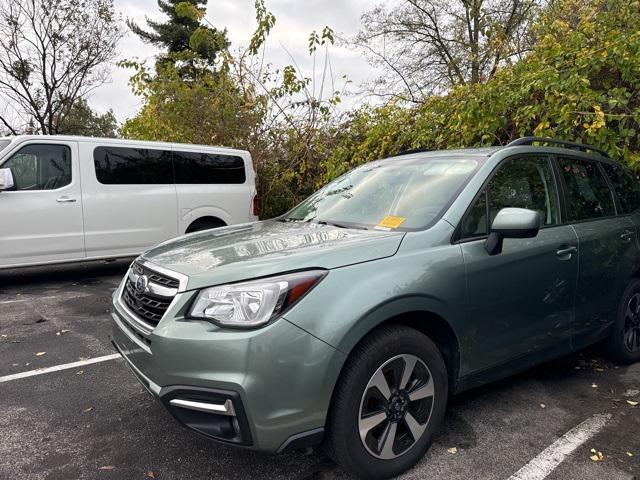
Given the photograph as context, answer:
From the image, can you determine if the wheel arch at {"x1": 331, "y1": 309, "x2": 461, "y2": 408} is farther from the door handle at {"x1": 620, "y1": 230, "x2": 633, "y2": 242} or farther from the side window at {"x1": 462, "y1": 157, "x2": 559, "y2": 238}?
the door handle at {"x1": 620, "y1": 230, "x2": 633, "y2": 242}

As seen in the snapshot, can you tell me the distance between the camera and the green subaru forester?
6.39 feet

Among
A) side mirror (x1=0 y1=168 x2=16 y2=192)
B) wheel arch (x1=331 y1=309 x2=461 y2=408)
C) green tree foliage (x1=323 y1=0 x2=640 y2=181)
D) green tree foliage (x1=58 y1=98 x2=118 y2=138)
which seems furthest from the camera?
green tree foliage (x1=58 y1=98 x2=118 y2=138)

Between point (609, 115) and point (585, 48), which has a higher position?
point (585, 48)

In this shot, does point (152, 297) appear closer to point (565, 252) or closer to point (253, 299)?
point (253, 299)

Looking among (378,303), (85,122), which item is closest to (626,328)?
(378,303)

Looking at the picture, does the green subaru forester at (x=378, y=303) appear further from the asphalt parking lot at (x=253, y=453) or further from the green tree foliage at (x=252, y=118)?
the green tree foliage at (x=252, y=118)

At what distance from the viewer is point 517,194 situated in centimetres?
299

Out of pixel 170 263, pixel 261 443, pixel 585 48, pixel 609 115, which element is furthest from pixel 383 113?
pixel 261 443

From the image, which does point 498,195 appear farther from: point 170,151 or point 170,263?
point 170,151

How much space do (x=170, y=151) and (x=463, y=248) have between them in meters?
5.99

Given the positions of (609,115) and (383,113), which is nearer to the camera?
(609,115)

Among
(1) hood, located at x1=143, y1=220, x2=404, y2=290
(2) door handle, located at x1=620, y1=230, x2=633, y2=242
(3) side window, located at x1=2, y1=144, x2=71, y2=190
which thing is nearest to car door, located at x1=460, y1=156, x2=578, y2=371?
(1) hood, located at x1=143, y1=220, x2=404, y2=290

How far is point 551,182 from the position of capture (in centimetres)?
324

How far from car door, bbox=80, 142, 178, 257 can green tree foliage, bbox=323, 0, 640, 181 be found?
3.92m
